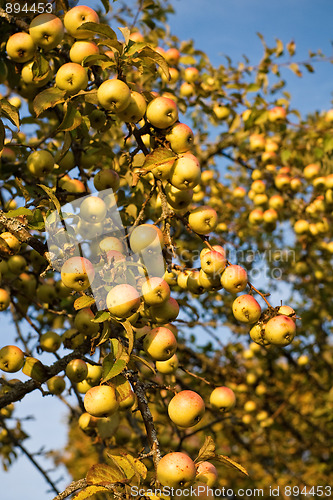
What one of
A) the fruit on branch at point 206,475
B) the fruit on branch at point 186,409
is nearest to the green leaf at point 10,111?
the fruit on branch at point 186,409

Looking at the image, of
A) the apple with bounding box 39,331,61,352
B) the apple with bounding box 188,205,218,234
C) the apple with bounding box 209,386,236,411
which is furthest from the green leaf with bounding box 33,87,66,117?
the apple with bounding box 209,386,236,411

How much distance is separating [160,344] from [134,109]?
897 mm

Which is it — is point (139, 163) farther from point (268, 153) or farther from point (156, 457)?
point (268, 153)

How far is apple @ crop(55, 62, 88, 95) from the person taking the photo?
1723 mm

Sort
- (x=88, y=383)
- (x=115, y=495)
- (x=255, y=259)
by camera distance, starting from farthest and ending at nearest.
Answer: (x=255, y=259), (x=88, y=383), (x=115, y=495)

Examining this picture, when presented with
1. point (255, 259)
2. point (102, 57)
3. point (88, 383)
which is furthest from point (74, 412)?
point (255, 259)

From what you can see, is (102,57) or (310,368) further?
(310,368)

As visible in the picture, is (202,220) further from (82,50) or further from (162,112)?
(82,50)

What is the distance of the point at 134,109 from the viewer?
1.68 m

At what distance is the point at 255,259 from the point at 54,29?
3.75 metres

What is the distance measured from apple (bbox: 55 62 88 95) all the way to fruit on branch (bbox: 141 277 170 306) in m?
0.85

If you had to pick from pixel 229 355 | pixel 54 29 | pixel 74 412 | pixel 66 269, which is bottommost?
pixel 229 355

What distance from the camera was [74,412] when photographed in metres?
2.94

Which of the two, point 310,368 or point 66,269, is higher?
point 66,269
